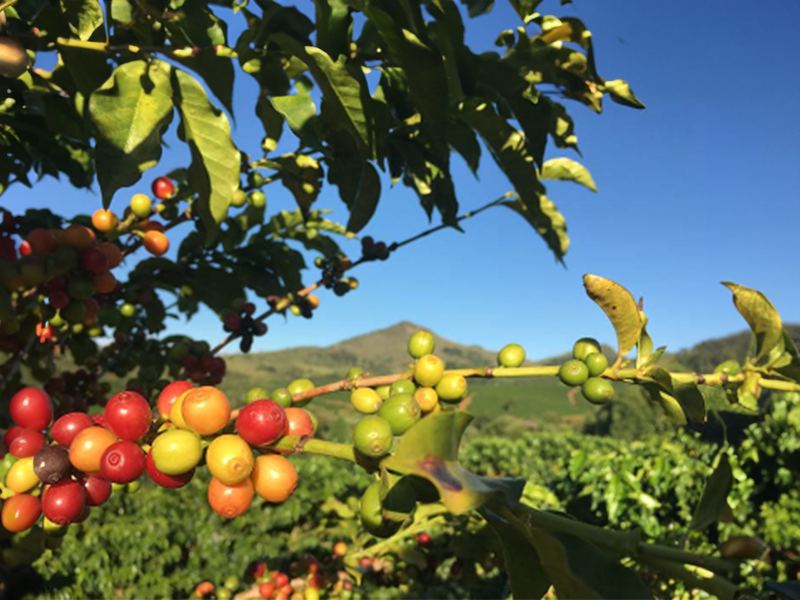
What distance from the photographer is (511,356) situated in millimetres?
1082

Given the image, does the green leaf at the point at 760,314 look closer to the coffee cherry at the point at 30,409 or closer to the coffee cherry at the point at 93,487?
the coffee cherry at the point at 93,487

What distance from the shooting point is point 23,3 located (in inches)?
51.0

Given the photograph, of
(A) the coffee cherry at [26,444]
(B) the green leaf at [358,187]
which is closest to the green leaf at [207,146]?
(B) the green leaf at [358,187]

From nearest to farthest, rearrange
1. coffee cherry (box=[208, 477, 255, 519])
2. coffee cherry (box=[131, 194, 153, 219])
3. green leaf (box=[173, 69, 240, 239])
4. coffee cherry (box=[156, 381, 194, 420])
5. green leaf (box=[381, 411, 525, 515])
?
1. green leaf (box=[381, 411, 525, 515])
2. coffee cherry (box=[208, 477, 255, 519])
3. coffee cherry (box=[156, 381, 194, 420])
4. green leaf (box=[173, 69, 240, 239])
5. coffee cherry (box=[131, 194, 153, 219])

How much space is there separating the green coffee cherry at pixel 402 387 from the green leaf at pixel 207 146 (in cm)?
78

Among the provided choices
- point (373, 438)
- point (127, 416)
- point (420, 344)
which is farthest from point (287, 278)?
point (373, 438)

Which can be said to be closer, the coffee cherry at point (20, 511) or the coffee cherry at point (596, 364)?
the coffee cherry at point (20, 511)

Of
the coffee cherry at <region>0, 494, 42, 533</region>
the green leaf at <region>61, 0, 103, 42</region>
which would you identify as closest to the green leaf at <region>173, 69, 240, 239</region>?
the green leaf at <region>61, 0, 103, 42</region>

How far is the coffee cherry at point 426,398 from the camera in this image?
981mm

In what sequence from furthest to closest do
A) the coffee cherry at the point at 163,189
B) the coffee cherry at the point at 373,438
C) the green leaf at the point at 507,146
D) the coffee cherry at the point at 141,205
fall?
the coffee cherry at the point at 163,189
the coffee cherry at the point at 141,205
the green leaf at the point at 507,146
the coffee cherry at the point at 373,438

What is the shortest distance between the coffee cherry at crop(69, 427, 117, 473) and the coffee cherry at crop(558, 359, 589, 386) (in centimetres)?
81

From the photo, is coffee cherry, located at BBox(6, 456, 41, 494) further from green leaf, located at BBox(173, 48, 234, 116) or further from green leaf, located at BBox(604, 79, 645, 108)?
green leaf, located at BBox(604, 79, 645, 108)

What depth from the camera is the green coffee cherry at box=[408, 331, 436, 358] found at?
1.10 metres

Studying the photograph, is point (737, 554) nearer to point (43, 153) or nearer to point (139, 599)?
point (43, 153)
